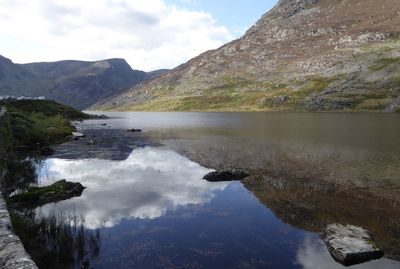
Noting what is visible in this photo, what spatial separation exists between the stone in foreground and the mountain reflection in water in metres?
10.6

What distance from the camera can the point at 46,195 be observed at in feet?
89.9

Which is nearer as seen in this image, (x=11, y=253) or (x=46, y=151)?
(x=11, y=253)

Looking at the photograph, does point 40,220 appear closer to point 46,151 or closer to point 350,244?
point 350,244

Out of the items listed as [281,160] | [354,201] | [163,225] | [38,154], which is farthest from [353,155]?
[38,154]

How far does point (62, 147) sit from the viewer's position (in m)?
58.8

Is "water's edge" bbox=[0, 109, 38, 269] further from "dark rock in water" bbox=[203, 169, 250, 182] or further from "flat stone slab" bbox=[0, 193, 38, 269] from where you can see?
"dark rock in water" bbox=[203, 169, 250, 182]

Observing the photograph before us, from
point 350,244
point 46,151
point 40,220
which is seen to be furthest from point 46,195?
point 46,151

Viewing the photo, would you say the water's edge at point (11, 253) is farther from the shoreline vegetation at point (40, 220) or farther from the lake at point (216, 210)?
the lake at point (216, 210)

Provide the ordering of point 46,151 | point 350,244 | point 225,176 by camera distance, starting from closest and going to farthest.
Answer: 1. point 350,244
2. point 225,176
3. point 46,151

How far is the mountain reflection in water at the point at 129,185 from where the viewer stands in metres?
25.0

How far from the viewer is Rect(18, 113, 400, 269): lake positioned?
17672 millimetres

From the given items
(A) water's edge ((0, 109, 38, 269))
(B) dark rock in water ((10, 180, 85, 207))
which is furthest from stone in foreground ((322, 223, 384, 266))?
(B) dark rock in water ((10, 180, 85, 207))

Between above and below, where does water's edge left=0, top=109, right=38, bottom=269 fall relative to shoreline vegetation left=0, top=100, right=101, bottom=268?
above

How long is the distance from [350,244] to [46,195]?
2107cm
